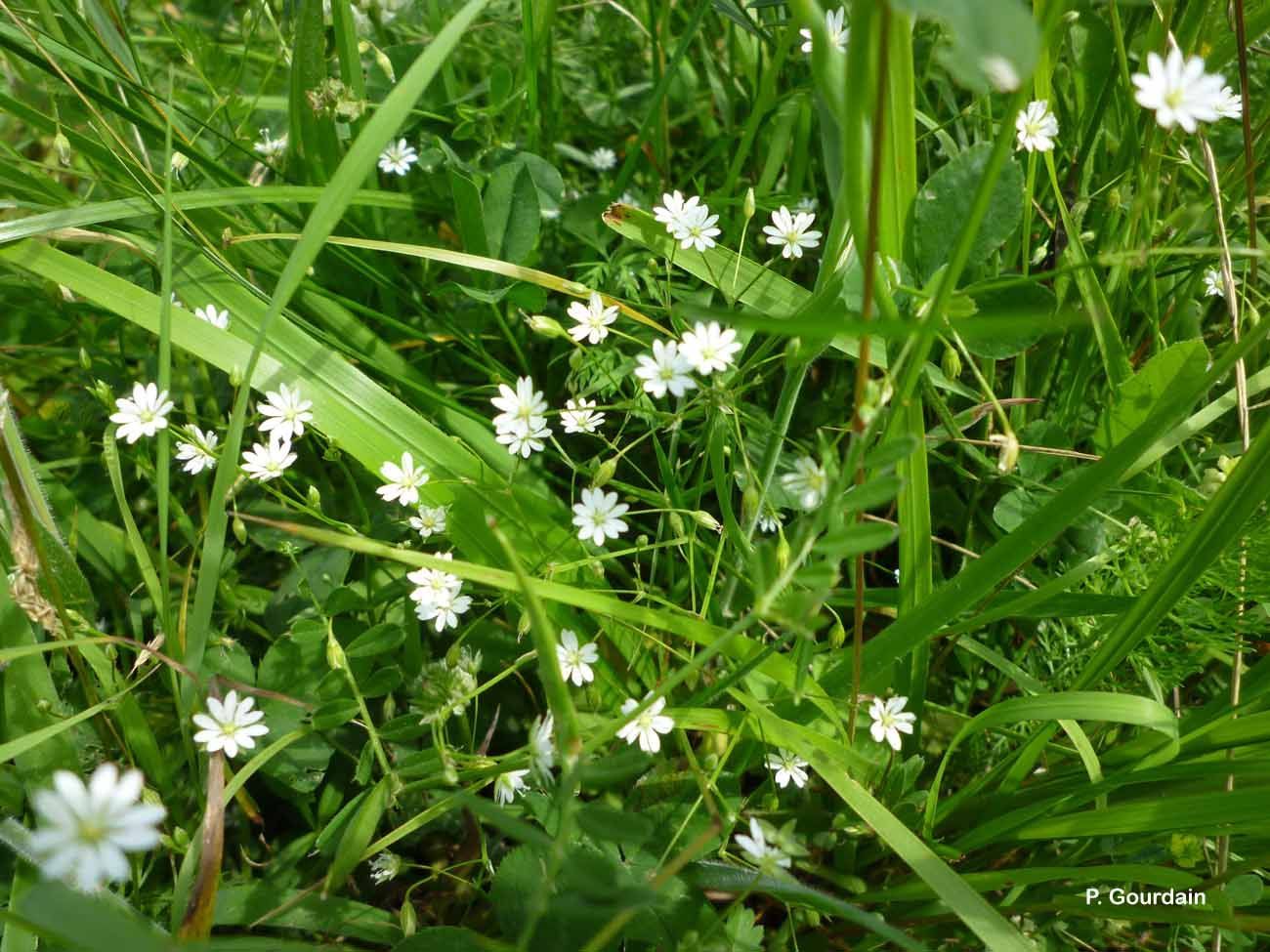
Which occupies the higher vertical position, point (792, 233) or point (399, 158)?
point (399, 158)

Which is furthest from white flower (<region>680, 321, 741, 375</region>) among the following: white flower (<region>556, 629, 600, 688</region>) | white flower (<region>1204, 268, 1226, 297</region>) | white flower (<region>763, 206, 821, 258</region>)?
white flower (<region>1204, 268, 1226, 297</region>)

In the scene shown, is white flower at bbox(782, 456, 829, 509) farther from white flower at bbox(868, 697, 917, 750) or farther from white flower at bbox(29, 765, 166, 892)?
white flower at bbox(29, 765, 166, 892)

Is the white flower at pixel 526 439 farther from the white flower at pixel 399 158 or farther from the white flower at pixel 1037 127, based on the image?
the white flower at pixel 1037 127

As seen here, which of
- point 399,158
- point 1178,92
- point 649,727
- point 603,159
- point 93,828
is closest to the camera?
point 93,828

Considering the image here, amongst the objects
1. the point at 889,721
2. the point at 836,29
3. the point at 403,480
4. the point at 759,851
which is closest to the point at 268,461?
the point at 403,480

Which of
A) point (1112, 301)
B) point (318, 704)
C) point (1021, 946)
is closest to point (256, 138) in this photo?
point (318, 704)

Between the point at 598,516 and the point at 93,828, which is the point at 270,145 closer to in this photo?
the point at 598,516
